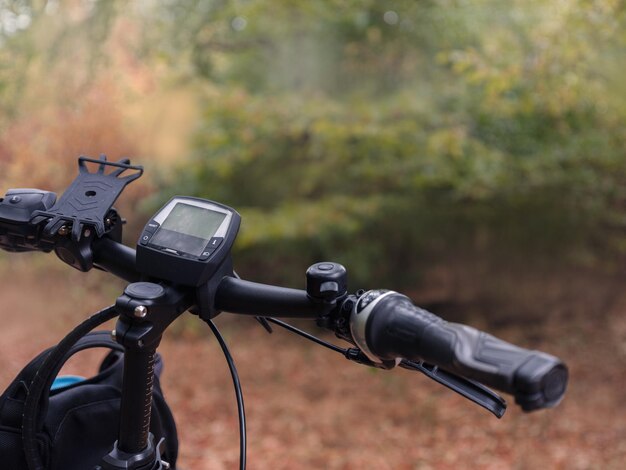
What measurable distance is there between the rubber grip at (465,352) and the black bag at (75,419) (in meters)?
0.61

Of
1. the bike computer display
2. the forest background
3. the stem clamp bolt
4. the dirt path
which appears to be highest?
the bike computer display

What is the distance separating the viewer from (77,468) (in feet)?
3.96

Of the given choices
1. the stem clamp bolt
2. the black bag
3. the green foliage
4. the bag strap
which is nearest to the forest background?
the green foliage

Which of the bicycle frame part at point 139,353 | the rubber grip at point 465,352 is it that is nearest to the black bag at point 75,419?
the bicycle frame part at point 139,353

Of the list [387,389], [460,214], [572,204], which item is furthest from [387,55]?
[387,389]

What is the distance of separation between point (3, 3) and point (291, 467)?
408 cm

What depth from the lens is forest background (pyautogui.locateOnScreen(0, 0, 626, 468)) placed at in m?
5.39

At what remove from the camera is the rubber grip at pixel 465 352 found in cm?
70

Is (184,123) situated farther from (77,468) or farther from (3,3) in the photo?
(77,468)

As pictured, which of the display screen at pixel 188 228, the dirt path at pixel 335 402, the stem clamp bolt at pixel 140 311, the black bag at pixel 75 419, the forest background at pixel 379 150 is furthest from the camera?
the forest background at pixel 379 150

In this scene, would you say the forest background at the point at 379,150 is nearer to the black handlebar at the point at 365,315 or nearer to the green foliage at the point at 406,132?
the green foliage at the point at 406,132

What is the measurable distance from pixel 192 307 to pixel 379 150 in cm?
516

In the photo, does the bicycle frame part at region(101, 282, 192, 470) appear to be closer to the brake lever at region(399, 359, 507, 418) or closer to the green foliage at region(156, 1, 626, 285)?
the brake lever at region(399, 359, 507, 418)

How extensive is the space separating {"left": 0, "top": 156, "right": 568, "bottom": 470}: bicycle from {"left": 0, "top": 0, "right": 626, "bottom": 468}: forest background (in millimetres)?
3953
